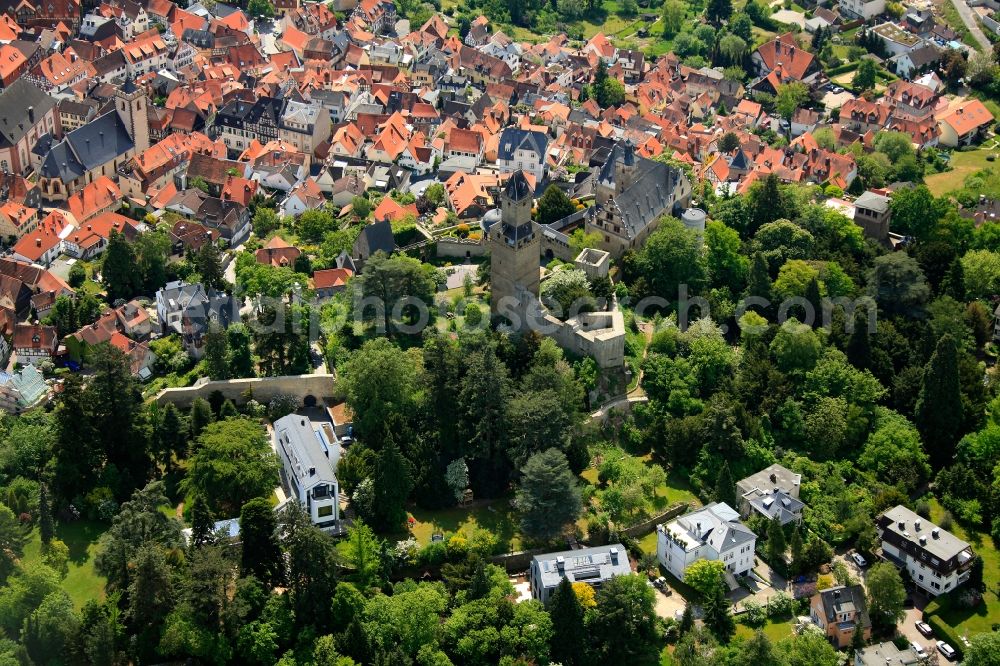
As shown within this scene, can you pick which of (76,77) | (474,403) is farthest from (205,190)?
(474,403)

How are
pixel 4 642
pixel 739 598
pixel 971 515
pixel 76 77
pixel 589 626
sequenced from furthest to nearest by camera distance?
pixel 76 77 → pixel 971 515 → pixel 739 598 → pixel 589 626 → pixel 4 642

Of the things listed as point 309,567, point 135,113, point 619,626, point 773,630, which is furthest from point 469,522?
point 135,113

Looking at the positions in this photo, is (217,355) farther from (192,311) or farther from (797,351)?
(797,351)

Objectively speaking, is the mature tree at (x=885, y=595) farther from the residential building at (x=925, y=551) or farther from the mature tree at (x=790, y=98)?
the mature tree at (x=790, y=98)

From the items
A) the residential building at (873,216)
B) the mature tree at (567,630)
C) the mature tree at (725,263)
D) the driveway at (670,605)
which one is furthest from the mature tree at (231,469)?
the residential building at (873,216)

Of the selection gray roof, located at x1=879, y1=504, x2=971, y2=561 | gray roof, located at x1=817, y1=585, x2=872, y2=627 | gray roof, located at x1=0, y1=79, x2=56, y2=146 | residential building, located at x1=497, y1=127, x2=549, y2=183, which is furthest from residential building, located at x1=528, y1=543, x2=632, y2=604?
gray roof, located at x1=0, y1=79, x2=56, y2=146

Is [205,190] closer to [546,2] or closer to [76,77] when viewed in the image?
[76,77]
